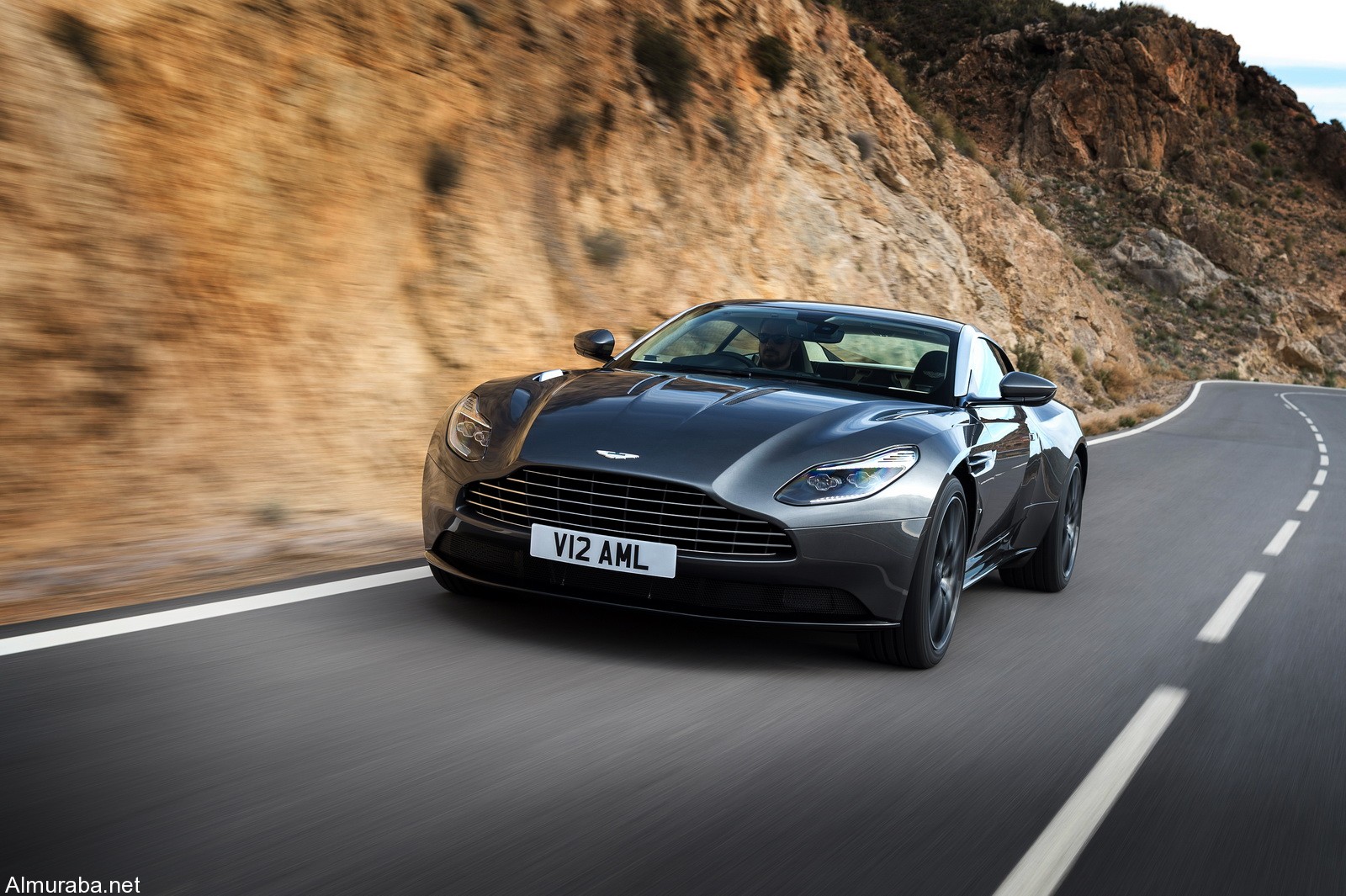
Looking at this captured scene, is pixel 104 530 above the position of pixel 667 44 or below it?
below

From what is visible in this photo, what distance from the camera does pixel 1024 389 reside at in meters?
6.22

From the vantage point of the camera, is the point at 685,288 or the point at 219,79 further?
the point at 685,288

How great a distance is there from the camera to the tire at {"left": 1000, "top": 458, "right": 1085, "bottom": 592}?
24.2 ft

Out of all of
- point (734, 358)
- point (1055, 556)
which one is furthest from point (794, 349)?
point (1055, 556)

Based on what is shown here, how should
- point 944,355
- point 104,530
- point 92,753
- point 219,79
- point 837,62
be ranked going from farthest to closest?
point 837,62 < point 219,79 < point 104,530 < point 944,355 < point 92,753

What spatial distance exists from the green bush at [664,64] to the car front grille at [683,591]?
47.9 ft

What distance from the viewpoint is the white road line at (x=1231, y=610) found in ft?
21.7

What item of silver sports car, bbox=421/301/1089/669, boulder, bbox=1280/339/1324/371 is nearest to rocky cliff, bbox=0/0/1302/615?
silver sports car, bbox=421/301/1089/669

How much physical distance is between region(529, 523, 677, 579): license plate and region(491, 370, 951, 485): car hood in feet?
0.80

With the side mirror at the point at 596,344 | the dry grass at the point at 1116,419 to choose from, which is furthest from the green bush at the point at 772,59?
the side mirror at the point at 596,344

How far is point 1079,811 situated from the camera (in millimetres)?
3926

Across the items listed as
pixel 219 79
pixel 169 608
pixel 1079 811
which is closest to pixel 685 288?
pixel 219 79

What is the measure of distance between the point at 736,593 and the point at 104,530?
3.99 m

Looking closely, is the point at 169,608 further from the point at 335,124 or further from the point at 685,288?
the point at 685,288
